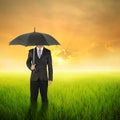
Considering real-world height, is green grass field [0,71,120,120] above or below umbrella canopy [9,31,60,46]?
below

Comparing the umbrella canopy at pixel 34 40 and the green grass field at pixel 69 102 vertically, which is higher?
the umbrella canopy at pixel 34 40

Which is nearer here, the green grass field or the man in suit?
the man in suit

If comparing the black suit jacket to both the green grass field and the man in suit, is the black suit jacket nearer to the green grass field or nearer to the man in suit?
the man in suit

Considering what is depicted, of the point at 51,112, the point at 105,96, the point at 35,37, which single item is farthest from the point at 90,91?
the point at 35,37

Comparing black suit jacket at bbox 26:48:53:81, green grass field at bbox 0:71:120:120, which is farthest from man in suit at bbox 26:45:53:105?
green grass field at bbox 0:71:120:120

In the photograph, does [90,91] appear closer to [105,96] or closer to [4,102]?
[105,96]

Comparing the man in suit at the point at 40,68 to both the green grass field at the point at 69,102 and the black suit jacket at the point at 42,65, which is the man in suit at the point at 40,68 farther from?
the green grass field at the point at 69,102

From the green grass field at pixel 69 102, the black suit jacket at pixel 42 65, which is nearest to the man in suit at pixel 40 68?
the black suit jacket at pixel 42 65

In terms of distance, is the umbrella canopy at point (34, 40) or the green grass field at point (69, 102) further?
the green grass field at point (69, 102)

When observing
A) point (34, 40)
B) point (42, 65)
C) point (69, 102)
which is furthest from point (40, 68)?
point (69, 102)

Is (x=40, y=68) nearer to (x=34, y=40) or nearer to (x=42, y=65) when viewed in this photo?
(x=42, y=65)

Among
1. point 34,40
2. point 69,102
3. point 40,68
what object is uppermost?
point 34,40

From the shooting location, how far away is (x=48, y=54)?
6.26 m

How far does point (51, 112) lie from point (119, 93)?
8.46 ft
